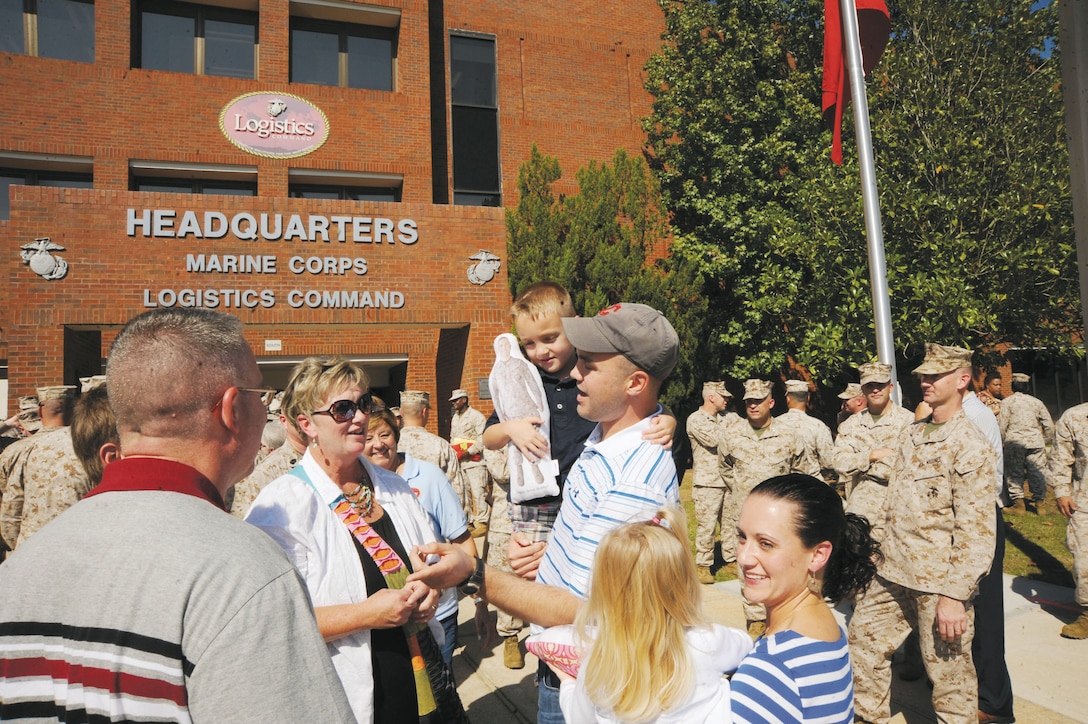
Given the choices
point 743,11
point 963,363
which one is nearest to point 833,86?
point 963,363

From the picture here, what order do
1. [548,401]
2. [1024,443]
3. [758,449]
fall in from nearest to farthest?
[548,401] < [758,449] < [1024,443]

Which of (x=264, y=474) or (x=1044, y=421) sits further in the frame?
(x=1044, y=421)

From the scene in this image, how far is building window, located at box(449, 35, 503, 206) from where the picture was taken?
16969 millimetres

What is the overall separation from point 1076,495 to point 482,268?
10.5m

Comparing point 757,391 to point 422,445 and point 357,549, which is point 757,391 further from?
point 357,549

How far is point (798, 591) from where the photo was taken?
204 cm

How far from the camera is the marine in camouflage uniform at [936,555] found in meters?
3.55

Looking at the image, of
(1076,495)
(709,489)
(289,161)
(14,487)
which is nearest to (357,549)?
(14,487)

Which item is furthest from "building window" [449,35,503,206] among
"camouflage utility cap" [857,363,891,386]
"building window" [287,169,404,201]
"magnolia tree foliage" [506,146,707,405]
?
"camouflage utility cap" [857,363,891,386]

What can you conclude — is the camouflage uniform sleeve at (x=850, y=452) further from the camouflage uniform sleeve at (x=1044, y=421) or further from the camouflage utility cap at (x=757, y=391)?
the camouflage uniform sleeve at (x=1044, y=421)

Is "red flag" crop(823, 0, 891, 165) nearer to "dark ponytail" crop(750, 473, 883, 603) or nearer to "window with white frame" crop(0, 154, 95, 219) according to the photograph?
"dark ponytail" crop(750, 473, 883, 603)

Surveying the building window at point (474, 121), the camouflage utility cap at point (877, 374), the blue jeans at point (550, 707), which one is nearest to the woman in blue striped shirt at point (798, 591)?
the blue jeans at point (550, 707)

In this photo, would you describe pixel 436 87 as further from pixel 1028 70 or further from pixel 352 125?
pixel 1028 70

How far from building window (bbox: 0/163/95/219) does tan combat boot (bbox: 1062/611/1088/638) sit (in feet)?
56.5
